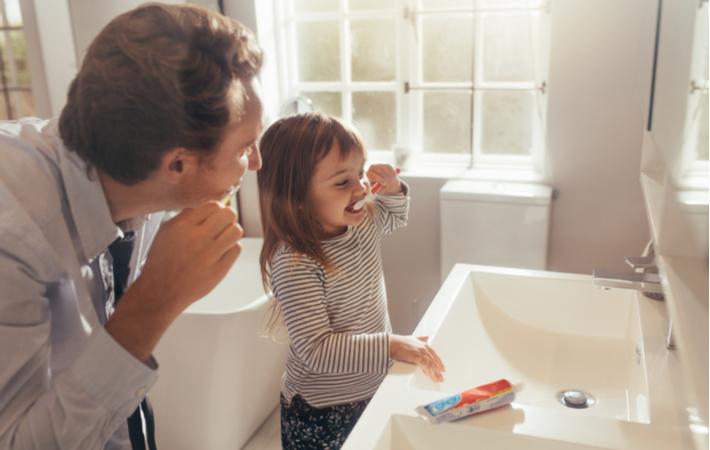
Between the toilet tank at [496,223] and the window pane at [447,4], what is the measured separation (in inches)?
30.7

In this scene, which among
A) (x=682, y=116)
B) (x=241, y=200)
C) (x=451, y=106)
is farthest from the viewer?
(x=241, y=200)

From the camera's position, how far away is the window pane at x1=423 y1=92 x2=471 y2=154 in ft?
8.22

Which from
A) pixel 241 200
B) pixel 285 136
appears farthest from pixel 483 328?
pixel 241 200

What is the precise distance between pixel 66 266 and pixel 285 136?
59 centimetres

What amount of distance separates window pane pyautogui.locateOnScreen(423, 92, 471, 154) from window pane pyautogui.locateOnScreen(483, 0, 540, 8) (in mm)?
378

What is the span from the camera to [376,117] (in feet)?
8.79

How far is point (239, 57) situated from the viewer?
0.79 meters

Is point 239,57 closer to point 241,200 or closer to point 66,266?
point 66,266

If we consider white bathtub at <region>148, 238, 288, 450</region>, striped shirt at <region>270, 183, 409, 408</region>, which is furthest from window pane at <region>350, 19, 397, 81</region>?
striped shirt at <region>270, 183, 409, 408</region>

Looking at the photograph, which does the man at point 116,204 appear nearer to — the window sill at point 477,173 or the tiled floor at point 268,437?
the tiled floor at point 268,437

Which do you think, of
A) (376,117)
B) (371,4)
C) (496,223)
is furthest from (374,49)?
(496,223)

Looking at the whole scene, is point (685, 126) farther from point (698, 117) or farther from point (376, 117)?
point (376, 117)

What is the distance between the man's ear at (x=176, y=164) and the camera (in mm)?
765

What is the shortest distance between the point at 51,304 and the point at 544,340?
1.12 meters
